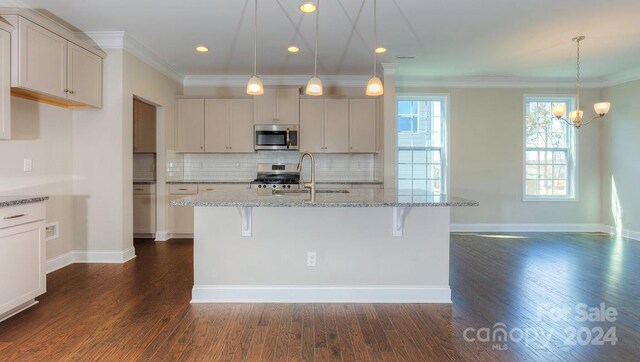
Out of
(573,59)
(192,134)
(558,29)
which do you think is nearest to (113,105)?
(192,134)

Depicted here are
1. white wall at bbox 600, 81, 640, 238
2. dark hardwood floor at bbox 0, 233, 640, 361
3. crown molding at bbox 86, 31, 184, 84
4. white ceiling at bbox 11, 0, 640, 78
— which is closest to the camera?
dark hardwood floor at bbox 0, 233, 640, 361

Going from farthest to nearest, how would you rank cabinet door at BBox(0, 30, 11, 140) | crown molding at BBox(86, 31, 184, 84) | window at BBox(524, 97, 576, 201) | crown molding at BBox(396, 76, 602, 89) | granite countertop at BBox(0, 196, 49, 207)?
window at BBox(524, 97, 576, 201), crown molding at BBox(396, 76, 602, 89), crown molding at BBox(86, 31, 184, 84), cabinet door at BBox(0, 30, 11, 140), granite countertop at BBox(0, 196, 49, 207)

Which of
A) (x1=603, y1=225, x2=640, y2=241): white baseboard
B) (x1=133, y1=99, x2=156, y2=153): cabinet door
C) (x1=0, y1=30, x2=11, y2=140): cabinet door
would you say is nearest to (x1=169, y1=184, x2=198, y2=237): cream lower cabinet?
(x1=133, y1=99, x2=156, y2=153): cabinet door

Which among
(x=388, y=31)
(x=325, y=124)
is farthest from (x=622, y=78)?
(x=325, y=124)

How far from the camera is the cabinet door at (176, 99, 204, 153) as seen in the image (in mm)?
5465

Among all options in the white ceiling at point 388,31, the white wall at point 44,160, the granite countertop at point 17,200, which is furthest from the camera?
the white ceiling at point 388,31

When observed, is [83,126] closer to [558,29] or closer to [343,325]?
[343,325]

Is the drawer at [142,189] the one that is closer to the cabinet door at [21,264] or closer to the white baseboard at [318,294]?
the cabinet door at [21,264]

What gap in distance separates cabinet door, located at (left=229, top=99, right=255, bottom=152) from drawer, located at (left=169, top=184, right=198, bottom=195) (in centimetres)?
100

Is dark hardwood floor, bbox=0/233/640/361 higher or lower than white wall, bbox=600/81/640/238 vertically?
lower

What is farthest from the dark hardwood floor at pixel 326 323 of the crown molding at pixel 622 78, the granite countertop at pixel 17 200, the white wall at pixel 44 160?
the crown molding at pixel 622 78

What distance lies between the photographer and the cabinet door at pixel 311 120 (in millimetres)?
5477

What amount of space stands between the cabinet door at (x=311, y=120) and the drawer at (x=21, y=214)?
11.5ft

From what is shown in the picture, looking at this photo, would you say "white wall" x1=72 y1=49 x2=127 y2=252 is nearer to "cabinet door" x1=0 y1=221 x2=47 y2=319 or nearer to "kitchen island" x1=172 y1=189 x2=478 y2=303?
"cabinet door" x1=0 y1=221 x2=47 y2=319
